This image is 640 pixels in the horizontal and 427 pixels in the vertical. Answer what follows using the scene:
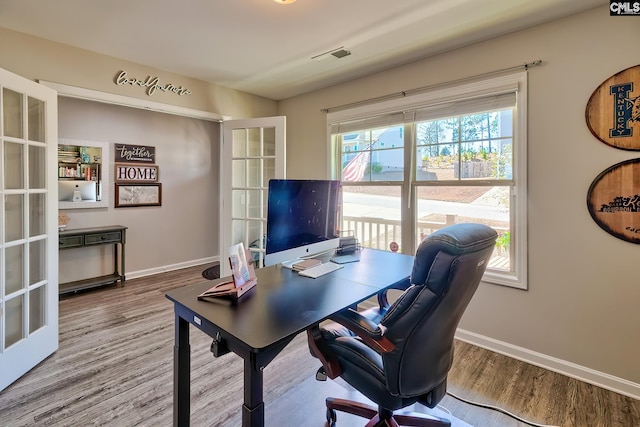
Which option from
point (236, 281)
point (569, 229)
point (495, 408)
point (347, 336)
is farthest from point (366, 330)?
point (569, 229)

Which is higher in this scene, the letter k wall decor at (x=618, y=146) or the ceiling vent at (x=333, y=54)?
the ceiling vent at (x=333, y=54)

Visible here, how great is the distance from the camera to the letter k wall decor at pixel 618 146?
1906 millimetres

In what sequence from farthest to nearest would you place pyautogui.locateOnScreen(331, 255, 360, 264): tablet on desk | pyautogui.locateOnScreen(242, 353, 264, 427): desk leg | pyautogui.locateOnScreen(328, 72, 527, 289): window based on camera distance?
pyautogui.locateOnScreen(328, 72, 527, 289): window
pyautogui.locateOnScreen(331, 255, 360, 264): tablet on desk
pyautogui.locateOnScreen(242, 353, 264, 427): desk leg

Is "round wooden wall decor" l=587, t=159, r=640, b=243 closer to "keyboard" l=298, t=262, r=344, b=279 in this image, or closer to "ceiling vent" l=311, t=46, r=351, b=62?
"keyboard" l=298, t=262, r=344, b=279

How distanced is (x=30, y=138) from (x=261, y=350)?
240cm

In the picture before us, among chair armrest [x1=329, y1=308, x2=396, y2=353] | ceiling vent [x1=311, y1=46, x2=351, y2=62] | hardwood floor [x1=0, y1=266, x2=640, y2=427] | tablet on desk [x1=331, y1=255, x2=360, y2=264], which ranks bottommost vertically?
hardwood floor [x1=0, y1=266, x2=640, y2=427]

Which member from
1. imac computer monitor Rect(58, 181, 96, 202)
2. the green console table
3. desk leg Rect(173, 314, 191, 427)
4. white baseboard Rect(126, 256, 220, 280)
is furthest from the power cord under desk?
imac computer monitor Rect(58, 181, 96, 202)

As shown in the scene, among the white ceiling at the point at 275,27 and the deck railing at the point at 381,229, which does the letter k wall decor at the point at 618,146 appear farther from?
the deck railing at the point at 381,229

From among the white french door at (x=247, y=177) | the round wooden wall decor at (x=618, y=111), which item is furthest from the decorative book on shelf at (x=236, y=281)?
the round wooden wall decor at (x=618, y=111)

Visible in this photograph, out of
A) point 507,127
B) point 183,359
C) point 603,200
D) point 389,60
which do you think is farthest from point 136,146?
point 603,200

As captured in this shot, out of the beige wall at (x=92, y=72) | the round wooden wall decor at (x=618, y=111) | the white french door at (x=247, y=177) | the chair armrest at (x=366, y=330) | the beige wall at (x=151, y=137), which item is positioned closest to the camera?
the chair armrest at (x=366, y=330)

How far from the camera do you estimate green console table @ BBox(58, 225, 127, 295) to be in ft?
11.4

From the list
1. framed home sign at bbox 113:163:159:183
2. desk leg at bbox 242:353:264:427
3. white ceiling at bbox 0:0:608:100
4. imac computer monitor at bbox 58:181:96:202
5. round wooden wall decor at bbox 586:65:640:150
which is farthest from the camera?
framed home sign at bbox 113:163:159:183

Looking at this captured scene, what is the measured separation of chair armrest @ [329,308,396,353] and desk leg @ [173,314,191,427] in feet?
2.21
